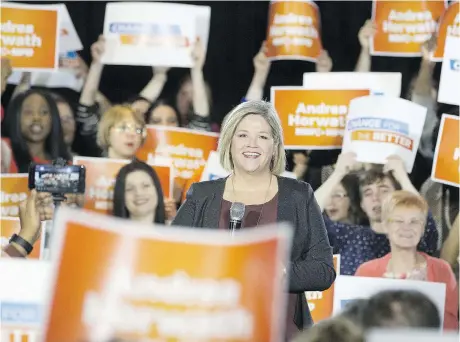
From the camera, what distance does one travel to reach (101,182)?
565 centimetres

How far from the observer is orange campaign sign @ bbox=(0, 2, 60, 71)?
20.0 ft

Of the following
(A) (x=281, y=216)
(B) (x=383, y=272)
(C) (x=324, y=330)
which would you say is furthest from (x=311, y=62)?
(C) (x=324, y=330)

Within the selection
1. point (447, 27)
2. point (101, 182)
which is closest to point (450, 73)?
point (447, 27)

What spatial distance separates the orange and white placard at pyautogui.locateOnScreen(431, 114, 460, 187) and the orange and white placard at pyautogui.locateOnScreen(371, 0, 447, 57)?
599mm

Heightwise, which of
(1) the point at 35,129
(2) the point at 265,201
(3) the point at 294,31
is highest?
(3) the point at 294,31

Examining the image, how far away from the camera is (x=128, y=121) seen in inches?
226

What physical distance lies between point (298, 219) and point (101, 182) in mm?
2702

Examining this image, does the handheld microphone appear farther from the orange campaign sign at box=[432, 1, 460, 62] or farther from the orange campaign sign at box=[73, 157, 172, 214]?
the orange campaign sign at box=[432, 1, 460, 62]

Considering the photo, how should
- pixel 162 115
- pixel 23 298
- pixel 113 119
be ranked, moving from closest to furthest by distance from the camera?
1. pixel 23 298
2. pixel 113 119
3. pixel 162 115

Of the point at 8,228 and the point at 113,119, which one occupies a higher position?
the point at 113,119

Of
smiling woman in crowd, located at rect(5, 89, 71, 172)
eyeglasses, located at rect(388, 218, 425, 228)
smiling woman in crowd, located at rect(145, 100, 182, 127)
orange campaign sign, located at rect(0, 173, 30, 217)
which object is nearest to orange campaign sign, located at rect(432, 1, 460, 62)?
eyeglasses, located at rect(388, 218, 425, 228)

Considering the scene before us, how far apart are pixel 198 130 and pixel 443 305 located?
183cm

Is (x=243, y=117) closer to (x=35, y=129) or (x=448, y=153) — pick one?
(x=448, y=153)

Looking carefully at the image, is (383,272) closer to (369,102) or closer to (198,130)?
(369,102)
